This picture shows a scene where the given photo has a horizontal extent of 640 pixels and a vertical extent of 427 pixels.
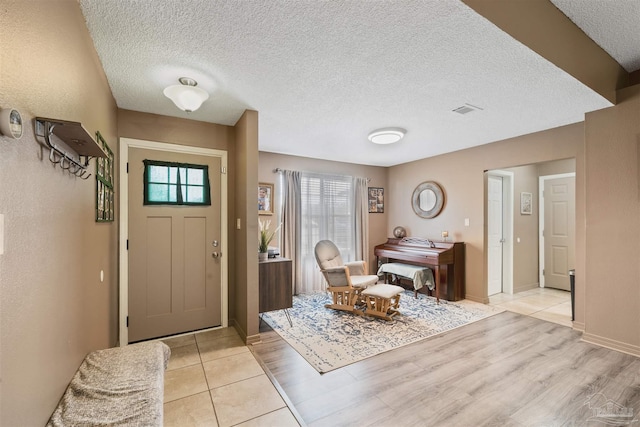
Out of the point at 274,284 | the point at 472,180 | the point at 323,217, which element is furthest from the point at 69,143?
the point at 472,180

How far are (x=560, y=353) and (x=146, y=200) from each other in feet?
14.2

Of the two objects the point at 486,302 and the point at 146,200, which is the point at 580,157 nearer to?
the point at 486,302

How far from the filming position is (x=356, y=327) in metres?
3.23

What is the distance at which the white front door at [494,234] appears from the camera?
4625mm

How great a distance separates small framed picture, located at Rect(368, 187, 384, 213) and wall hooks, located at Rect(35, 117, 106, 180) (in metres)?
4.71

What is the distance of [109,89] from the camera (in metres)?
2.36

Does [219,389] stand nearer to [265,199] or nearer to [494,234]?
[265,199]

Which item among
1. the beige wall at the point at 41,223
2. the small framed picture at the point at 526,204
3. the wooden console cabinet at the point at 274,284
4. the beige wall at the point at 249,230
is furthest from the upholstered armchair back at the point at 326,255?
the small framed picture at the point at 526,204

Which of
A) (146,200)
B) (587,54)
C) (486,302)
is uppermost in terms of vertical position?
(587,54)

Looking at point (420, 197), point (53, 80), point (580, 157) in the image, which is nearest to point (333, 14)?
point (53, 80)

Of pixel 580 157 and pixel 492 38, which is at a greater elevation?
pixel 492 38

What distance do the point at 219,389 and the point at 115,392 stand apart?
909mm

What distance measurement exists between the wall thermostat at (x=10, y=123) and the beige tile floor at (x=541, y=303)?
15.9ft

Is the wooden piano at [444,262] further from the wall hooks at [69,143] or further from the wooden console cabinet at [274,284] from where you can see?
the wall hooks at [69,143]
